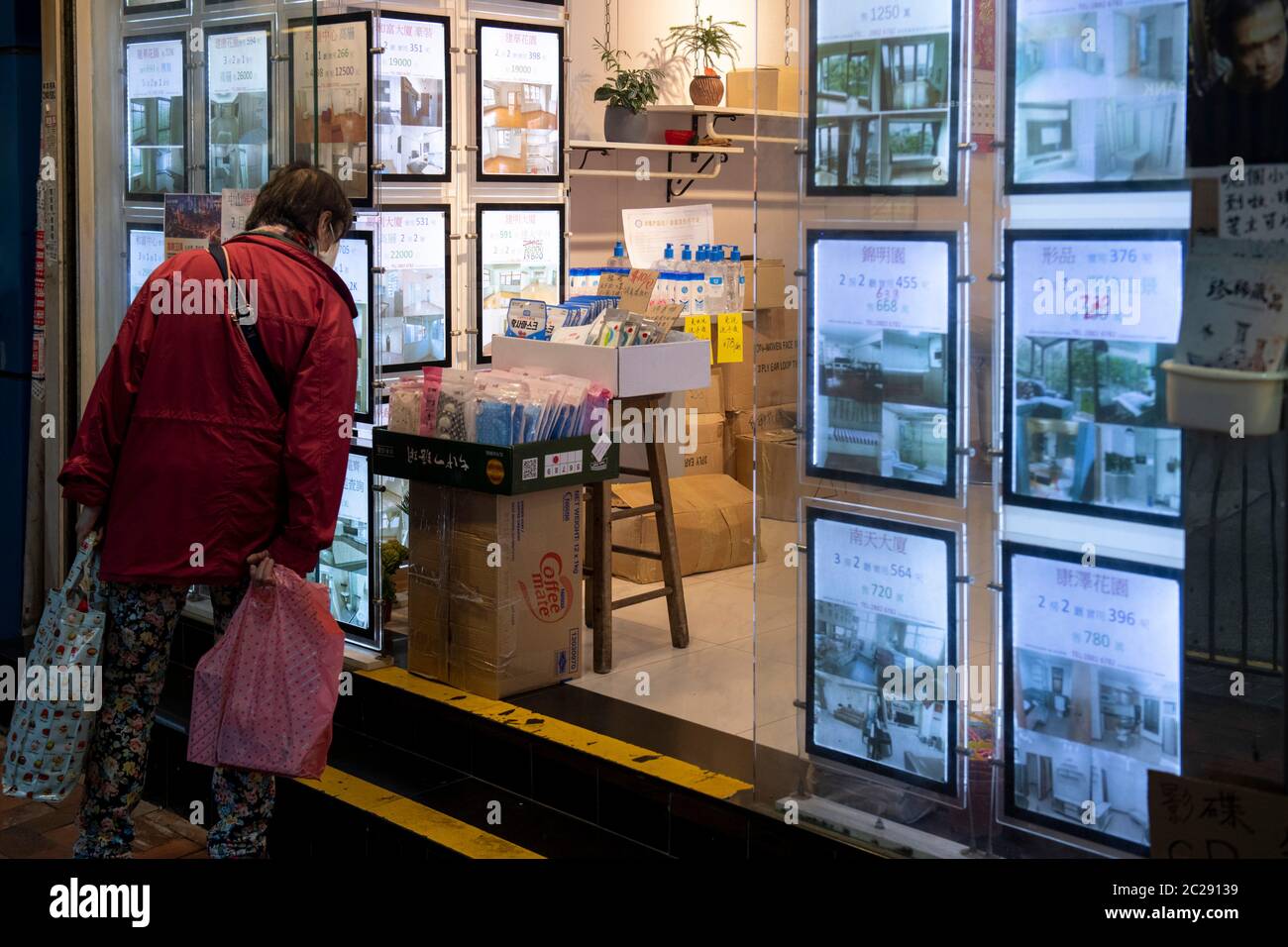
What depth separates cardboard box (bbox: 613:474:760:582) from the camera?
5.77m

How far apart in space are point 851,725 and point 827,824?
0.75 ft

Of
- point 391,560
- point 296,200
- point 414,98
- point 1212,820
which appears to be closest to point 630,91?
point 414,98

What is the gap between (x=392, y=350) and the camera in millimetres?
5461

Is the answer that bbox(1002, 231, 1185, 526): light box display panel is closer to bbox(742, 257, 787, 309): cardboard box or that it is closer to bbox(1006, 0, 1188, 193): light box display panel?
bbox(1006, 0, 1188, 193): light box display panel

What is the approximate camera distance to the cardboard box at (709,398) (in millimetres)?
6637

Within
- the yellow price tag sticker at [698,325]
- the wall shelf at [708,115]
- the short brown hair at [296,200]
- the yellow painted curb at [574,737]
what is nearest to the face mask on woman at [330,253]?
the short brown hair at [296,200]

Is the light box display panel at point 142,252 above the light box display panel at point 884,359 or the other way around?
above

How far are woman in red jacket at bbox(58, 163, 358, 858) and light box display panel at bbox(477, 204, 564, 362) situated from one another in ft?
7.84

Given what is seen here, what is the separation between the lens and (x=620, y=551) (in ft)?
16.6

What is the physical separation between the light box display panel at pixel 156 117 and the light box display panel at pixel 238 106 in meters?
0.19

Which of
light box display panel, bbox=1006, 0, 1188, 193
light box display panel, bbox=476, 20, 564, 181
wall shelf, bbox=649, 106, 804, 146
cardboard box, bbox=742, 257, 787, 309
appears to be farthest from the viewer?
wall shelf, bbox=649, 106, 804, 146

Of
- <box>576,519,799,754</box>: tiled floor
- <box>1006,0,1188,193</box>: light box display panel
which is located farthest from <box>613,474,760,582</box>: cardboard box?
<box>1006,0,1188,193</box>: light box display panel

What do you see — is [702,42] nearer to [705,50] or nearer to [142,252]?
[705,50]

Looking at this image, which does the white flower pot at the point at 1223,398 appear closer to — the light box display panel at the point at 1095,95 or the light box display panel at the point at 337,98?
the light box display panel at the point at 1095,95
